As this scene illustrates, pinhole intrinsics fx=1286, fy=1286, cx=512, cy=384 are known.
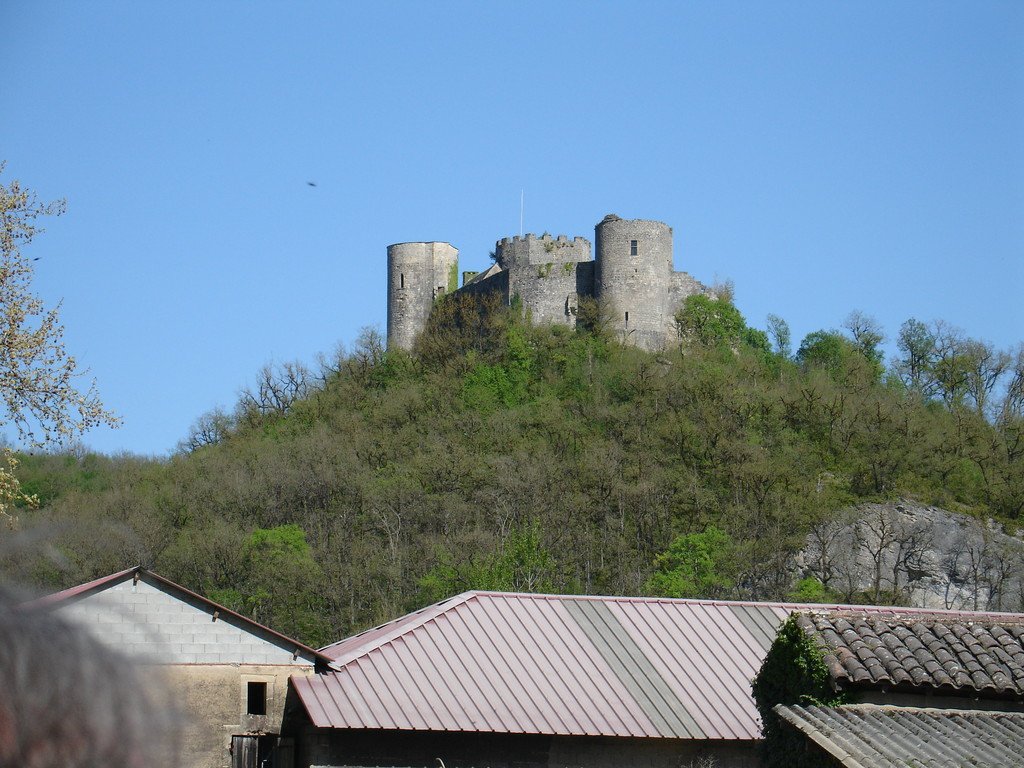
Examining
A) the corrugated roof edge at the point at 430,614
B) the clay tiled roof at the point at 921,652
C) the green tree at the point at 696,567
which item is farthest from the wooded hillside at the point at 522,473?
the clay tiled roof at the point at 921,652

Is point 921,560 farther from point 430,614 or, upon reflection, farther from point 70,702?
point 70,702

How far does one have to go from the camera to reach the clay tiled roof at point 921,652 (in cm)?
1430

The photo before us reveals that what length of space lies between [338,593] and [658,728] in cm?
2970

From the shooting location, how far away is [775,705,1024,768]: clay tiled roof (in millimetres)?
12570

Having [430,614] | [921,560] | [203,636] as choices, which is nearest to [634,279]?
[921,560]

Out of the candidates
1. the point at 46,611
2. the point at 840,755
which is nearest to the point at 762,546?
the point at 840,755

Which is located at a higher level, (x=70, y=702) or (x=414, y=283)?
(x=414, y=283)

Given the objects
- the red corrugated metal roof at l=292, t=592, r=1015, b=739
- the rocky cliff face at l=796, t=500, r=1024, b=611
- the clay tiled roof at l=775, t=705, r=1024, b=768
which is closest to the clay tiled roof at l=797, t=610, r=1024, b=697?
the clay tiled roof at l=775, t=705, r=1024, b=768

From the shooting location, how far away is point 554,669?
68.2 ft

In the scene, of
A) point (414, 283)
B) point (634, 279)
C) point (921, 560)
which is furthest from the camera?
point (414, 283)

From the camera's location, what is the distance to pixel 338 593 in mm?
47875

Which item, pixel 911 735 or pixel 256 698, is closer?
pixel 911 735

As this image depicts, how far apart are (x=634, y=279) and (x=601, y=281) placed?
5.71 feet

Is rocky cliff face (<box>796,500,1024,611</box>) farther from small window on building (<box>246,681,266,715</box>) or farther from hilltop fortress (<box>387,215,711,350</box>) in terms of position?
small window on building (<box>246,681,266,715</box>)
